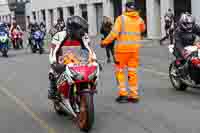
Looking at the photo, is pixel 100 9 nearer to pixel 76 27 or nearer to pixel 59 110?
pixel 59 110

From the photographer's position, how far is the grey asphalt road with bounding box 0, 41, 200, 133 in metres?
8.10

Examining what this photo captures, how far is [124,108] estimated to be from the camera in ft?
31.7

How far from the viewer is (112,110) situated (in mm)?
9516

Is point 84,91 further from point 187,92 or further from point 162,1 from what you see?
point 162,1

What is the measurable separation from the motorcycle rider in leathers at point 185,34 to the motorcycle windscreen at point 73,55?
10.7ft

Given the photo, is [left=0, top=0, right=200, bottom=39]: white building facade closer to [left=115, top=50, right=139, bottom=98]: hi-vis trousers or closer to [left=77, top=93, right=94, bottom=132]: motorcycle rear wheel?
[left=115, top=50, right=139, bottom=98]: hi-vis trousers

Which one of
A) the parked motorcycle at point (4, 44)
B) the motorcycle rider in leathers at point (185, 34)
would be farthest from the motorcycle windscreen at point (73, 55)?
the parked motorcycle at point (4, 44)

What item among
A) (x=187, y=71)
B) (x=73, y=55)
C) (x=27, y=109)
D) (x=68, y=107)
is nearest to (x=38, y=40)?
(x=187, y=71)

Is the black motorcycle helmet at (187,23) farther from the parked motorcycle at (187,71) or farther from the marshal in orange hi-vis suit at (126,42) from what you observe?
the marshal in orange hi-vis suit at (126,42)

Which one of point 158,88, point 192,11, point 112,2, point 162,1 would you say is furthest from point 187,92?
point 112,2

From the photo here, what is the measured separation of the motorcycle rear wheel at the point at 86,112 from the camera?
7633 millimetres

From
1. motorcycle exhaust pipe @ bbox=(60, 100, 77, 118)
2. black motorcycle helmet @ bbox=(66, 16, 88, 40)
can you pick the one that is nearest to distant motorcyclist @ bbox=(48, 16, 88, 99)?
black motorcycle helmet @ bbox=(66, 16, 88, 40)

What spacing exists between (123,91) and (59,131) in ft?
7.83

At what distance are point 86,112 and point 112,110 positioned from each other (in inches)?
75.1
